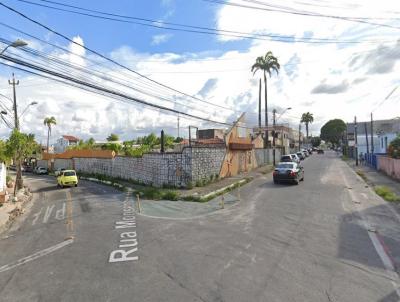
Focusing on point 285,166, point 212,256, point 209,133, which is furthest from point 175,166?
point 209,133

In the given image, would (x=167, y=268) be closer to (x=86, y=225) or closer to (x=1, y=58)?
(x=86, y=225)

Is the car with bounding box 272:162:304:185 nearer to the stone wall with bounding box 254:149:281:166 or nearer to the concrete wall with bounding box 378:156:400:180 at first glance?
the concrete wall with bounding box 378:156:400:180

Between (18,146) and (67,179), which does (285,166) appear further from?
(18,146)

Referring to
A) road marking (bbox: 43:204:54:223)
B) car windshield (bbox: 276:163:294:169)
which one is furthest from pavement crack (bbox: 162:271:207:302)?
car windshield (bbox: 276:163:294:169)

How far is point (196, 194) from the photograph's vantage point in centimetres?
2103

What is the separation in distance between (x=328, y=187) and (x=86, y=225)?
16365 mm

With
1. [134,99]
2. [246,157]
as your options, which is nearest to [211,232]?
[134,99]

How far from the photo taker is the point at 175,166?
2486cm

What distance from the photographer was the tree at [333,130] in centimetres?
12862

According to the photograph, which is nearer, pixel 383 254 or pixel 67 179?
pixel 383 254

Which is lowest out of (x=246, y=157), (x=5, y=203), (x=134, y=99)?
(x=5, y=203)

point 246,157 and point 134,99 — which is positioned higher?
point 134,99

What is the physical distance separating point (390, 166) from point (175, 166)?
19.3 metres

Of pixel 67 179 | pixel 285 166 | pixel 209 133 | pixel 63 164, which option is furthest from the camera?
pixel 209 133
